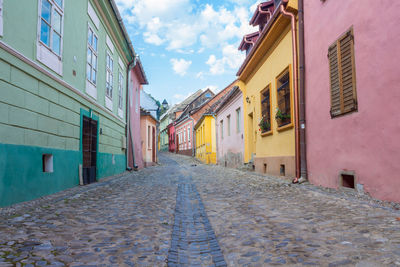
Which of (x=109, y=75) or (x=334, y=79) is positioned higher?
(x=109, y=75)

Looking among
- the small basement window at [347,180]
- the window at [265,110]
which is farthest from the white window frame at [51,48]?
the window at [265,110]

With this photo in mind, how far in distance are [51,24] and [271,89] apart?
6.64 metres

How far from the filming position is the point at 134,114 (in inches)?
667

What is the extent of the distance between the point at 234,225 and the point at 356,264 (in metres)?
1.53

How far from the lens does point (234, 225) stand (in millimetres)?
3566

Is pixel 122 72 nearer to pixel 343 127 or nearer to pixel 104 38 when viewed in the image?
pixel 104 38

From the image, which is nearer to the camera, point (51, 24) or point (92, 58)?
point (51, 24)

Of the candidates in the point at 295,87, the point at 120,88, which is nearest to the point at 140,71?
the point at 120,88

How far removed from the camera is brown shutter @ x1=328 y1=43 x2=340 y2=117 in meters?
5.83

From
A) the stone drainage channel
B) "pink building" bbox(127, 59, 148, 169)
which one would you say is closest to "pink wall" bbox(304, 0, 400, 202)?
the stone drainage channel

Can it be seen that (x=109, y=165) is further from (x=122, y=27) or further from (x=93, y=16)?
(x=122, y=27)

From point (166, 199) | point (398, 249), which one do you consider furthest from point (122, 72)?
point (398, 249)

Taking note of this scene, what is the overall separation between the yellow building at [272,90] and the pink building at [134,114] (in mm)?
5489

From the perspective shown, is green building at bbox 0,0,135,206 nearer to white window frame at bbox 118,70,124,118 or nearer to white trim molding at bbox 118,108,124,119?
white trim molding at bbox 118,108,124,119
